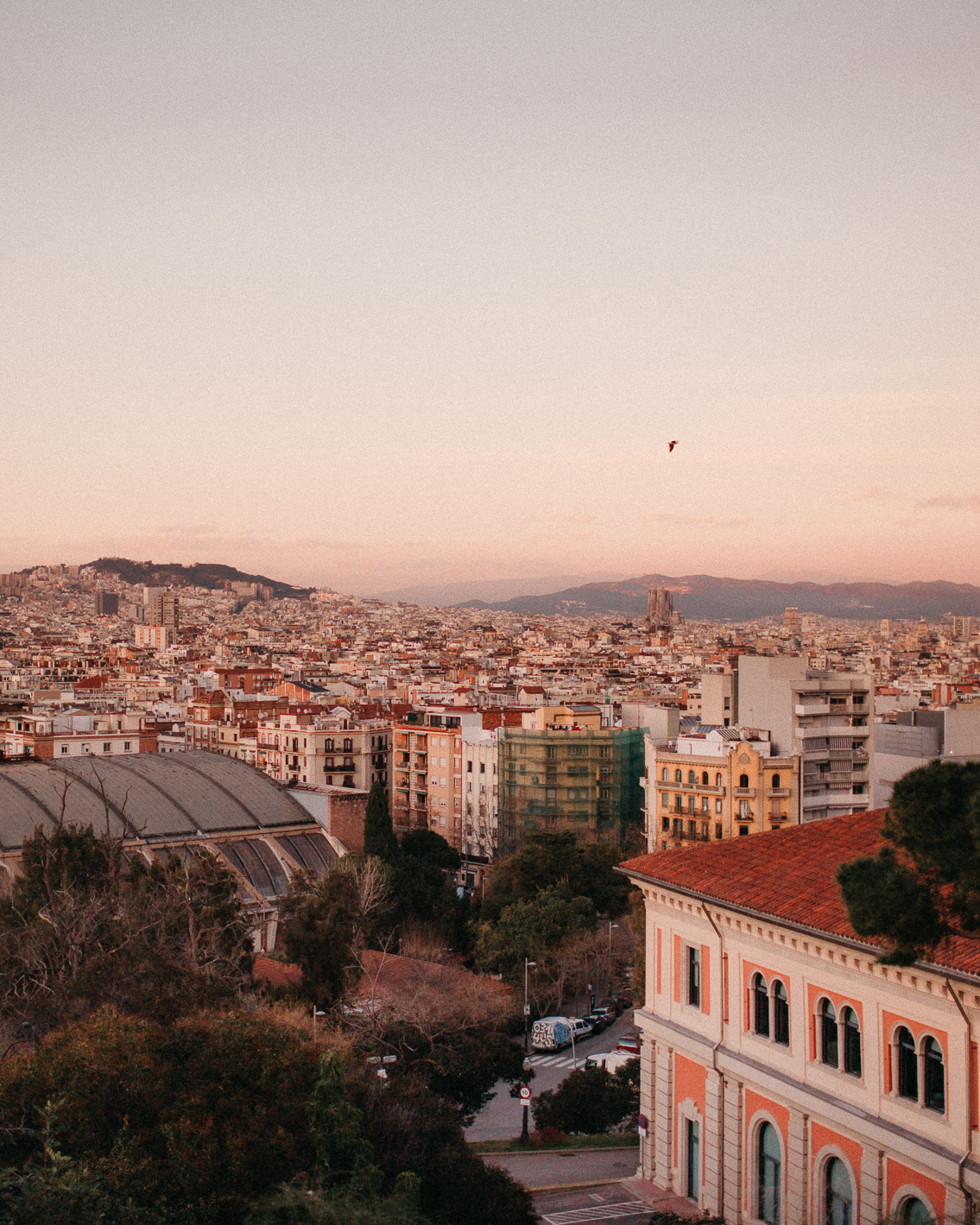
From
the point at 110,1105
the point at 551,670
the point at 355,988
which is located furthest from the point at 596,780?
the point at 551,670

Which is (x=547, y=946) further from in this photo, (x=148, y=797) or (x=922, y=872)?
(x=922, y=872)

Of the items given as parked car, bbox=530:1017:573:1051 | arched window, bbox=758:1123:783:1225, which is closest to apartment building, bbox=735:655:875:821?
parked car, bbox=530:1017:573:1051

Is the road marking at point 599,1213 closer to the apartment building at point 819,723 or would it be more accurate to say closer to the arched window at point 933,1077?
the arched window at point 933,1077

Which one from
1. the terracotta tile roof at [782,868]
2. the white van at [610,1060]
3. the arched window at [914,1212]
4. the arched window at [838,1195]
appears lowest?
the white van at [610,1060]

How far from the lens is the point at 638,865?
72.2 ft

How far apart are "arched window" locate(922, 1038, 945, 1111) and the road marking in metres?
6.05

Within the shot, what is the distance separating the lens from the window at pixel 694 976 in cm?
2073

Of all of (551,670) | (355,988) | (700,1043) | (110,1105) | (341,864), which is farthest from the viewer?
(551,670)

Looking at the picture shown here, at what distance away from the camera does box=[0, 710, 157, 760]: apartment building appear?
68875 mm

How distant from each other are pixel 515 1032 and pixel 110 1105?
23.0 metres

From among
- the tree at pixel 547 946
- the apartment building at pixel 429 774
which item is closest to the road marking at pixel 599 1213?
the tree at pixel 547 946

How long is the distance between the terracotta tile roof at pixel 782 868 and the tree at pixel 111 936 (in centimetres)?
804

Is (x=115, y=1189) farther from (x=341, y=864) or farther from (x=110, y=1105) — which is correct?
(x=341, y=864)

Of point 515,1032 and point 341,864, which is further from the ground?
point 341,864
